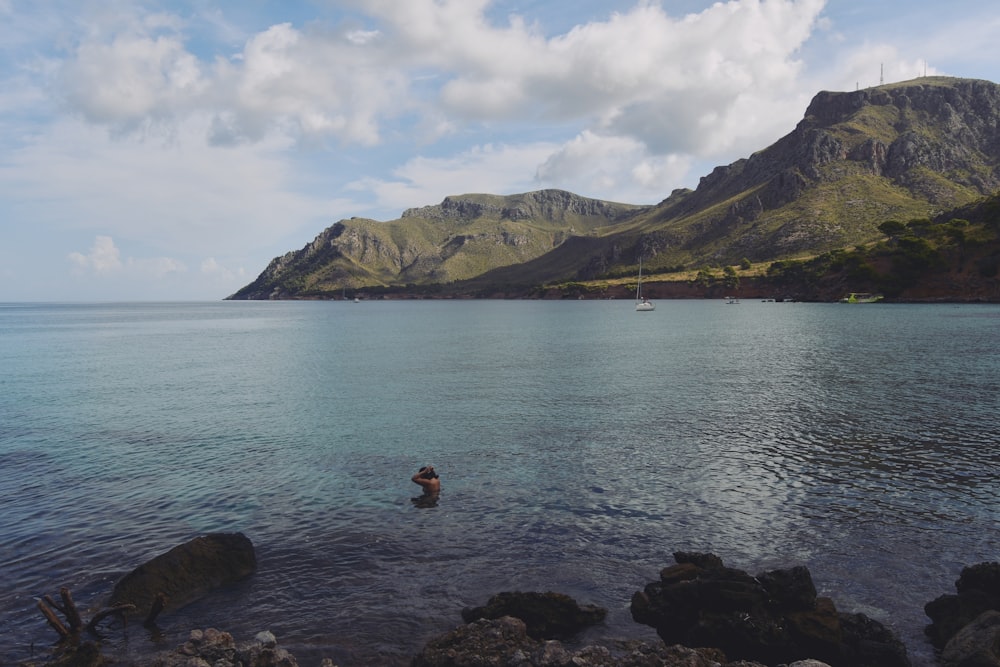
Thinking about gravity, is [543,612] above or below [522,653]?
below

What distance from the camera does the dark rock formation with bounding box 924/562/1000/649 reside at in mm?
15828

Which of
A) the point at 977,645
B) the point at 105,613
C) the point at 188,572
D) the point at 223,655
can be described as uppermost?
the point at 977,645

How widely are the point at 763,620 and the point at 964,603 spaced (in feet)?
19.6

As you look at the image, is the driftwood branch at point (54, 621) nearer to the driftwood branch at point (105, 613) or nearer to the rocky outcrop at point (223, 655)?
the driftwood branch at point (105, 613)

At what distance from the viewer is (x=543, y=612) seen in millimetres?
16672

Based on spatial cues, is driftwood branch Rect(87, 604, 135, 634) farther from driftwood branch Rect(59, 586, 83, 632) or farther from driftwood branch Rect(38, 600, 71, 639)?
driftwood branch Rect(38, 600, 71, 639)

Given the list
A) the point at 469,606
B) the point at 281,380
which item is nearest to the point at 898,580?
the point at 469,606

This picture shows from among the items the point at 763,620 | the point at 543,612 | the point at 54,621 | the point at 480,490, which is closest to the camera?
the point at 763,620

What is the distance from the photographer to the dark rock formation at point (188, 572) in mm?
18266

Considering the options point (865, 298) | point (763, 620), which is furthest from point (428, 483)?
point (865, 298)

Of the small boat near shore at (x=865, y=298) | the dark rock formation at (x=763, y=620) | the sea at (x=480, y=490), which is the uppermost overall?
the small boat near shore at (x=865, y=298)

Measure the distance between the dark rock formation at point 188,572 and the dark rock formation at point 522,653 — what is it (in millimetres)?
8982

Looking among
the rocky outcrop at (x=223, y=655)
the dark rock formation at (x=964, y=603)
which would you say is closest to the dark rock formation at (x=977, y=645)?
the dark rock formation at (x=964, y=603)

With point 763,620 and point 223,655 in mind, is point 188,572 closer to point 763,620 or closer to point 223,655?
point 223,655
